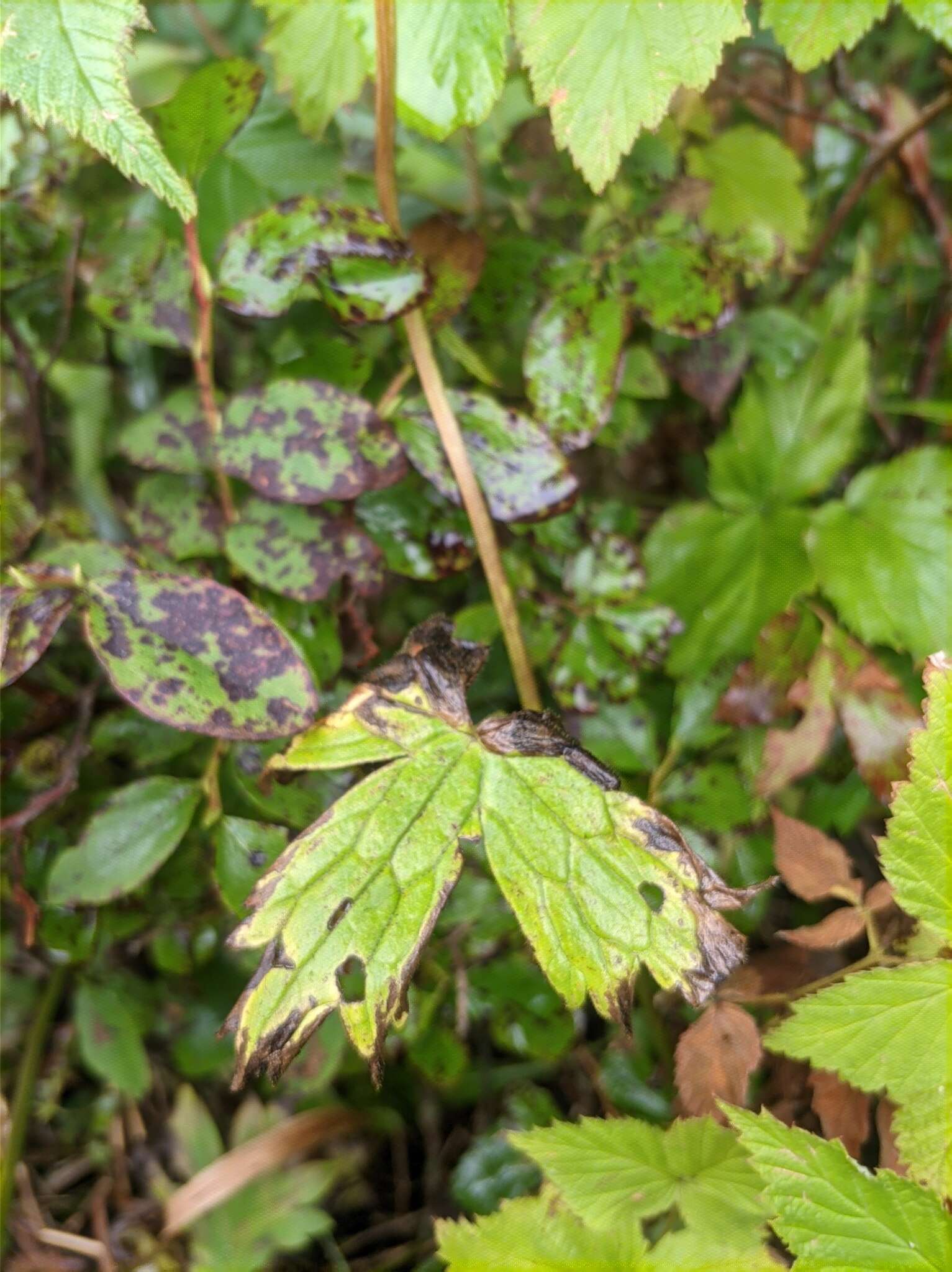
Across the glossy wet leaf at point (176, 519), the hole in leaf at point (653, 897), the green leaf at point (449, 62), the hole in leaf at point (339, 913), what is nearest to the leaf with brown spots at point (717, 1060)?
the hole in leaf at point (653, 897)

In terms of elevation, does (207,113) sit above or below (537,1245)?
above

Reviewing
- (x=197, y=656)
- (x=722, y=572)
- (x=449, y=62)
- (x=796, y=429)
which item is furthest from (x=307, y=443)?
(x=796, y=429)

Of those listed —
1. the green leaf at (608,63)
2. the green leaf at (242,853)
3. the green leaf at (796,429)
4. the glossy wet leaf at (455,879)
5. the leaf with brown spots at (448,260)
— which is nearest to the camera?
the glossy wet leaf at (455,879)

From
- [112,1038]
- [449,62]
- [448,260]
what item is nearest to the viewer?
→ [449,62]

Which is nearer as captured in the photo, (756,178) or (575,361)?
(575,361)

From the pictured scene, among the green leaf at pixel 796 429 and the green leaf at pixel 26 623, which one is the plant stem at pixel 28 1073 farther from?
the green leaf at pixel 796 429

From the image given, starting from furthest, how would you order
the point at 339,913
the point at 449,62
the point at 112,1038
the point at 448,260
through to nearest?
1. the point at 112,1038
2. the point at 448,260
3. the point at 449,62
4. the point at 339,913

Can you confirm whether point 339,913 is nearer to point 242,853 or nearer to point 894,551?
point 242,853

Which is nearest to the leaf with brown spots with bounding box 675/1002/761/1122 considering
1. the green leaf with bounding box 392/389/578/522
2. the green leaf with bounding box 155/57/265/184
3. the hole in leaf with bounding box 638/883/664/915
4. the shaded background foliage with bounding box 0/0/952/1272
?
the shaded background foliage with bounding box 0/0/952/1272
